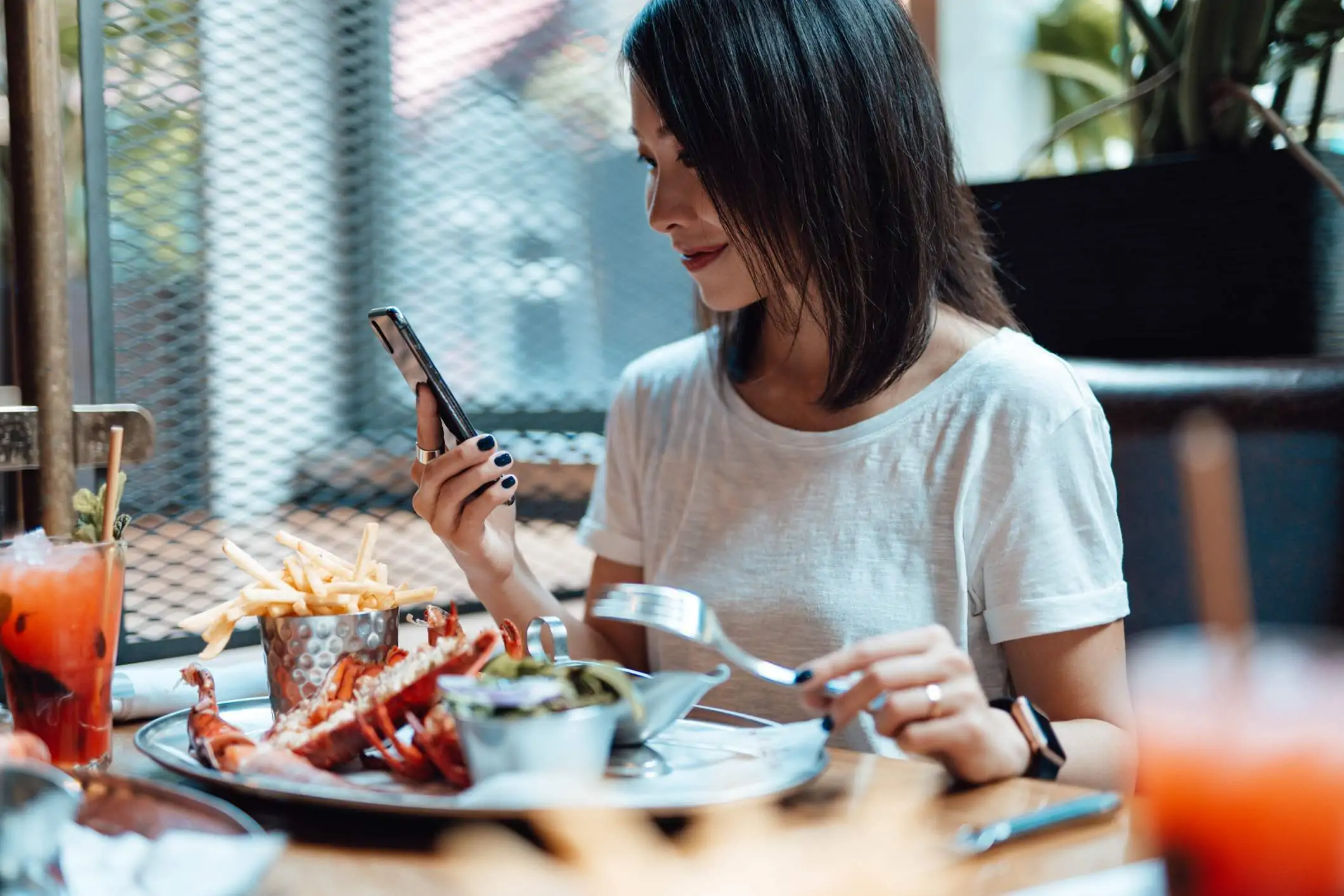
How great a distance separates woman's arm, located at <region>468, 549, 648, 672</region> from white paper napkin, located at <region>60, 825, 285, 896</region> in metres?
0.67

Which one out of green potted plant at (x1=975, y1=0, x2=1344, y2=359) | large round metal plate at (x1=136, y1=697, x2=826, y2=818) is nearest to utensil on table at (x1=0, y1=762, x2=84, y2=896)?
large round metal plate at (x1=136, y1=697, x2=826, y2=818)

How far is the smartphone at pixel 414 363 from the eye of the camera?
1045 millimetres

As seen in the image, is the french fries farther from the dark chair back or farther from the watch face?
the dark chair back

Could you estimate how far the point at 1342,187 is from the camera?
1.56m

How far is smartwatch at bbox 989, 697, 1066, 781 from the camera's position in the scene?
88cm

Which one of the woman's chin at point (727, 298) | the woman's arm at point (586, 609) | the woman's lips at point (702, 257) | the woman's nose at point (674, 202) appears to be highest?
the woman's nose at point (674, 202)

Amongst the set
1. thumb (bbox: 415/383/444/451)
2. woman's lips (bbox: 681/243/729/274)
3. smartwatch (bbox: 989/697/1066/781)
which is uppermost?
woman's lips (bbox: 681/243/729/274)

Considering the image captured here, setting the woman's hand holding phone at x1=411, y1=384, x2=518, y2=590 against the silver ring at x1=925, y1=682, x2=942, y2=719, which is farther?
the woman's hand holding phone at x1=411, y1=384, x2=518, y2=590

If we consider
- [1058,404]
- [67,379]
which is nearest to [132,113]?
[67,379]

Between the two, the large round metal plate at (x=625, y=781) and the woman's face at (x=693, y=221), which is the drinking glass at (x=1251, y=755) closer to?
the large round metal plate at (x=625, y=781)

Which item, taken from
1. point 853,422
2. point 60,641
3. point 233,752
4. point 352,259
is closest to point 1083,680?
point 853,422

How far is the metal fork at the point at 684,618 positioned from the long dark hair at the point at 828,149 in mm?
525

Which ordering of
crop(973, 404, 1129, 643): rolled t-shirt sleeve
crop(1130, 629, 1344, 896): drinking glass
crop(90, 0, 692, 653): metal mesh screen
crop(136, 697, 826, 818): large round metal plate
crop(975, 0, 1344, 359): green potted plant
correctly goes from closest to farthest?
crop(1130, 629, 1344, 896): drinking glass, crop(136, 697, 826, 818): large round metal plate, crop(973, 404, 1129, 643): rolled t-shirt sleeve, crop(90, 0, 692, 653): metal mesh screen, crop(975, 0, 1344, 359): green potted plant

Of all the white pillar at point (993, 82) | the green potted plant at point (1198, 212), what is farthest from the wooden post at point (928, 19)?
the green potted plant at point (1198, 212)
